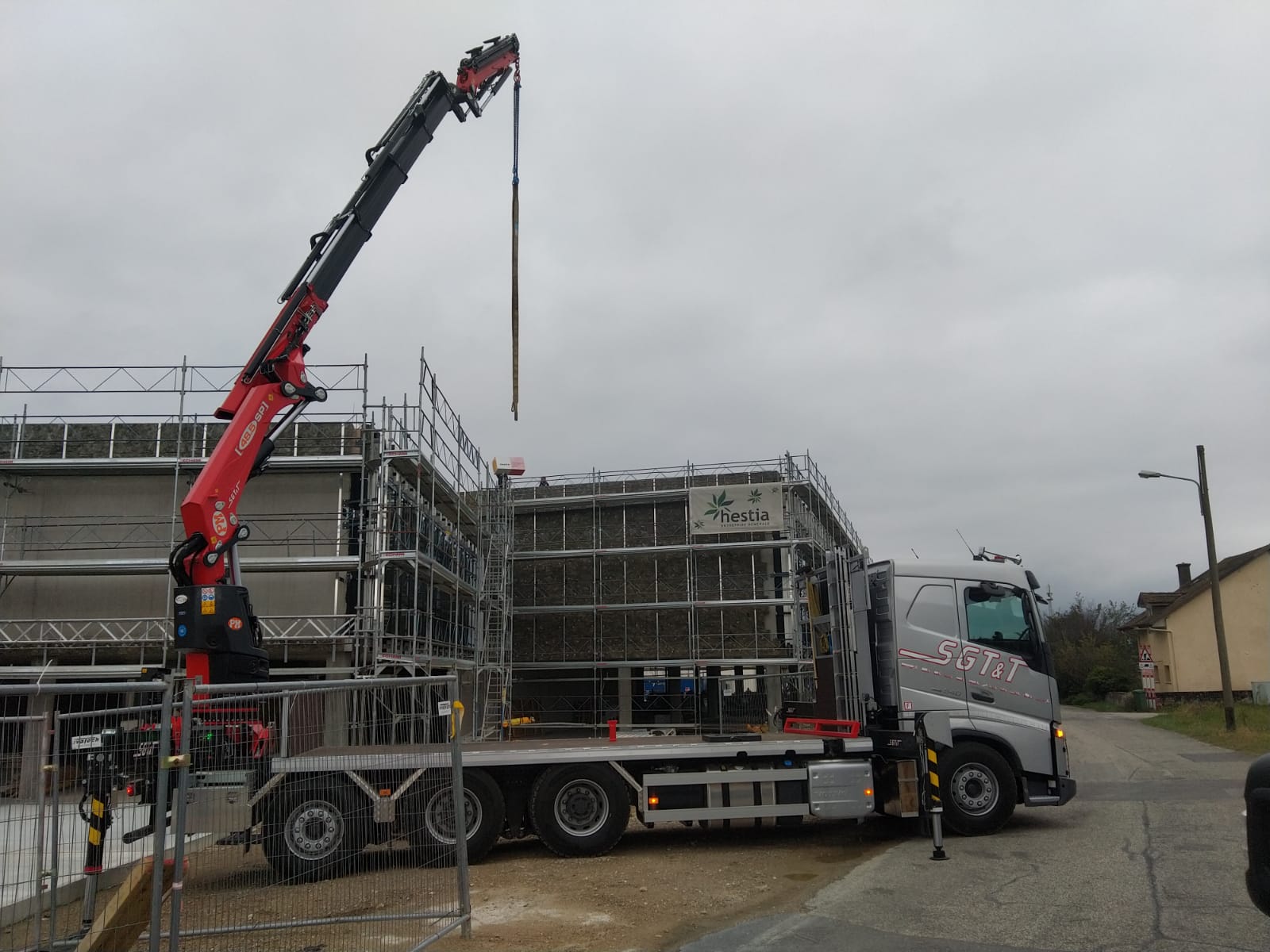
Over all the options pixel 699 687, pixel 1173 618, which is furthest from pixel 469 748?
pixel 1173 618

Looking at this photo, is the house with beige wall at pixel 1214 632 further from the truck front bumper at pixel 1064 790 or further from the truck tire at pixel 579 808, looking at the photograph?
the truck tire at pixel 579 808

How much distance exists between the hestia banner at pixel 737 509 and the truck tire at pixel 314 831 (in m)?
16.3

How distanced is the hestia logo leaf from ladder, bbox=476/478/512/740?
4774 millimetres

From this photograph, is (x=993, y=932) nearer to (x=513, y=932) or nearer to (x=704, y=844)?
(x=513, y=932)

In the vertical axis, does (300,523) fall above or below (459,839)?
above

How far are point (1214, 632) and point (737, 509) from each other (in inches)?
1141

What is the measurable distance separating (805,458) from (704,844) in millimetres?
13665

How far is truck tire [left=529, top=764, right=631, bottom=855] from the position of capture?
10.1 metres

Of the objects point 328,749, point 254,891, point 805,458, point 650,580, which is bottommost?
point 254,891

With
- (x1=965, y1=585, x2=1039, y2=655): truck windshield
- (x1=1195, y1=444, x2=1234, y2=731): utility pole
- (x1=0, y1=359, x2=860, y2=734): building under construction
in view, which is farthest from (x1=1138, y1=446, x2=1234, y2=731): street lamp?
(x1=965, y1=585, x2=1039, y2=655): truck windshield

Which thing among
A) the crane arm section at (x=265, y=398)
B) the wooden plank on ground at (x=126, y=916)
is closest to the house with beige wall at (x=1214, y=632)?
the crane arm section at (x=265, y=398)

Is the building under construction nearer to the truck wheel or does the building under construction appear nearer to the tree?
the truck wheel

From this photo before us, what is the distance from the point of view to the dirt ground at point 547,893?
598cm

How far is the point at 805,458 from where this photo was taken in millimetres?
23609
